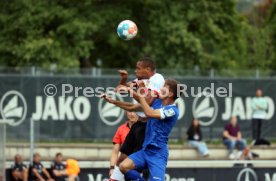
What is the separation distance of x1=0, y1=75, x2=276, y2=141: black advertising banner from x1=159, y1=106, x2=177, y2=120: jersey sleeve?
12782 millimetres

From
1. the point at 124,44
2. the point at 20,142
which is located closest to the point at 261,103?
the point at 20,142

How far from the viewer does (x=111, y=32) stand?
35969 millimetres

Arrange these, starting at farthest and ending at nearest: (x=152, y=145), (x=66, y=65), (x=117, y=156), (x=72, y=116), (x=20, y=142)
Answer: (x=66, y=65), (x=72, y=116), (x=20, y=142), (x=117, y=156), (x=152, y=145)

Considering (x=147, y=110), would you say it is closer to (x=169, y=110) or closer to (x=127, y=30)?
(x=169, y=110)

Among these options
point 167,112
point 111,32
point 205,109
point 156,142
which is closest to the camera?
point 167,112

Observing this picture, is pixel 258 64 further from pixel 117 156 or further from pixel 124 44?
pixel 117 156

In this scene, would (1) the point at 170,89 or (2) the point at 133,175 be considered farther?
(2) the point at 133,175

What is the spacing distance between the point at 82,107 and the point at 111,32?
8724 millimetres

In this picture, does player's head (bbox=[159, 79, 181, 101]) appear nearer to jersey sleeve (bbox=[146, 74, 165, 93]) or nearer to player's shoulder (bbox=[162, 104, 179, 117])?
player's shoulder (bbox=[162, 104, 179, 117])

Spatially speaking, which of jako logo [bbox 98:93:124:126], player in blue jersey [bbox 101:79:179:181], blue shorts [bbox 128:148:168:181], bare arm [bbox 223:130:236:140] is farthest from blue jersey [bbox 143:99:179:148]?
jako logo [bbox 98:93:124:126]

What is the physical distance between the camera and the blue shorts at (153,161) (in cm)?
1420

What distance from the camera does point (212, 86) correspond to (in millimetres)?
28781

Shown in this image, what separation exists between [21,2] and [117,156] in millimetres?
19305

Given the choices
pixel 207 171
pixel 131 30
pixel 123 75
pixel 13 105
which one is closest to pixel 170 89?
pixel 123 75
